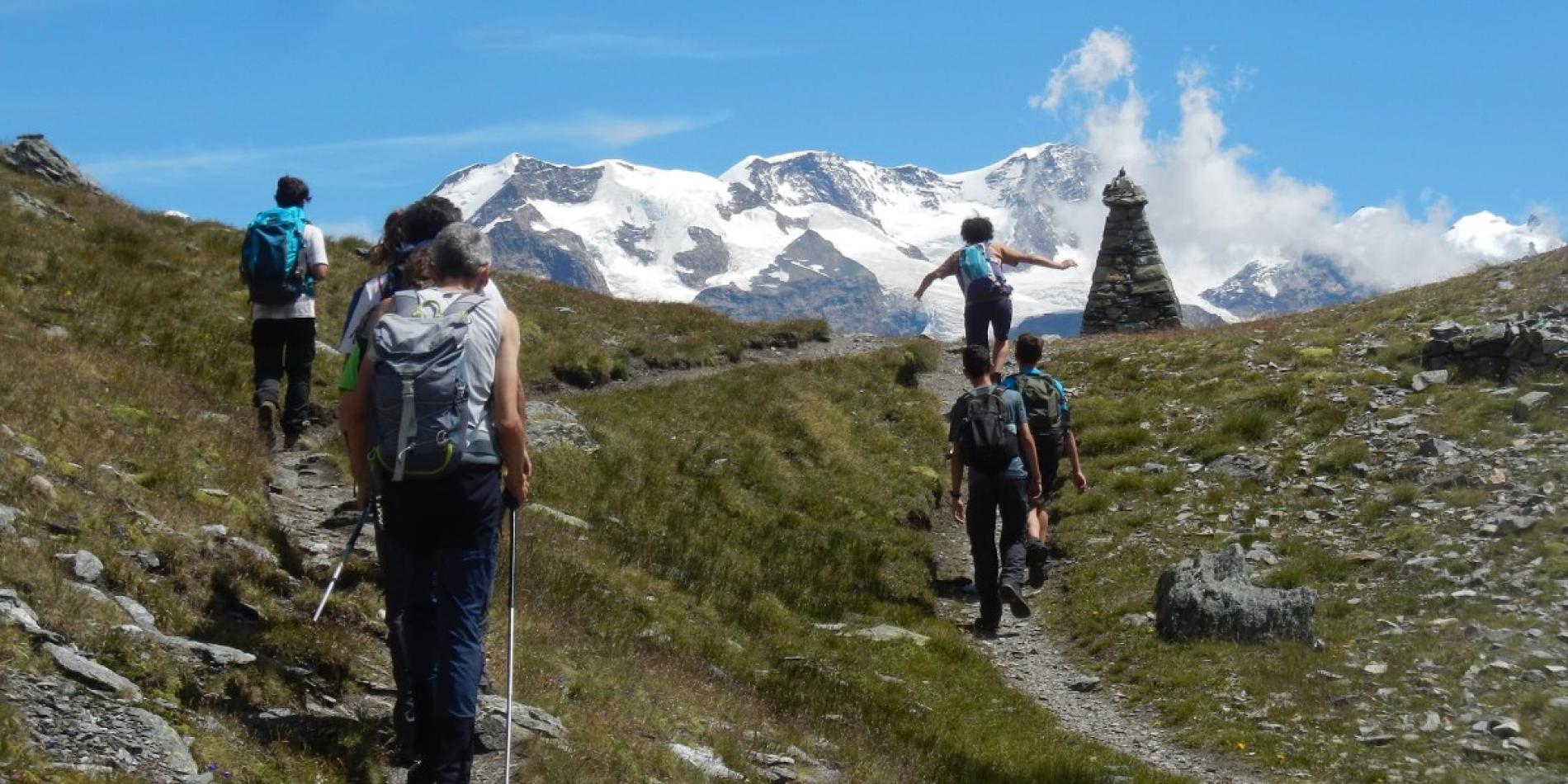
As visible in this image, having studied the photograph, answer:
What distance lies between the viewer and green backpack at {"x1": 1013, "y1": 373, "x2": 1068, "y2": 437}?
17.5m

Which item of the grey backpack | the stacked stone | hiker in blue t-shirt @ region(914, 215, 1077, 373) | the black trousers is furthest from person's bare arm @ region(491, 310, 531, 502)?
the stacked stone

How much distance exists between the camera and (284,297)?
1455 centimetres

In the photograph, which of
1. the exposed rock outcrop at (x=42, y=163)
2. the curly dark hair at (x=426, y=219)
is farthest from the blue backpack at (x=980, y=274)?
the exposed rock outcrop at (x=42, y=163)

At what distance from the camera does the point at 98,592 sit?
8812 mm

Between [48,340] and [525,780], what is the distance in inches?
387

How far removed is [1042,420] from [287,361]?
28.9 feet

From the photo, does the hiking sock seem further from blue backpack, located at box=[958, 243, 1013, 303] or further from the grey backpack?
the grey backpack

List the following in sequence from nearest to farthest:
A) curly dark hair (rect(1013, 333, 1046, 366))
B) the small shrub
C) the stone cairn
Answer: curly dark hair (rect(1013, 333, 1046, 366)) → the small shrub → the stone cairn

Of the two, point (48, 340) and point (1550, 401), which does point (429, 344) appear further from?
point (1550, 401)

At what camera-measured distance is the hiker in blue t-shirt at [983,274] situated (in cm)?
1967

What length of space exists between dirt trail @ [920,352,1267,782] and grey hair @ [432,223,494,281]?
7949 mm

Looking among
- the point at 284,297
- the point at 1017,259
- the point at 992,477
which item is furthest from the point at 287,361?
the point at 1017,259

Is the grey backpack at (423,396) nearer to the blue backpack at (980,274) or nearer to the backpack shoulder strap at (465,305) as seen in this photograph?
the backpack shoulder strap at (465,305)

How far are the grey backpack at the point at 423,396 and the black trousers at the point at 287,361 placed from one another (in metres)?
8.13
